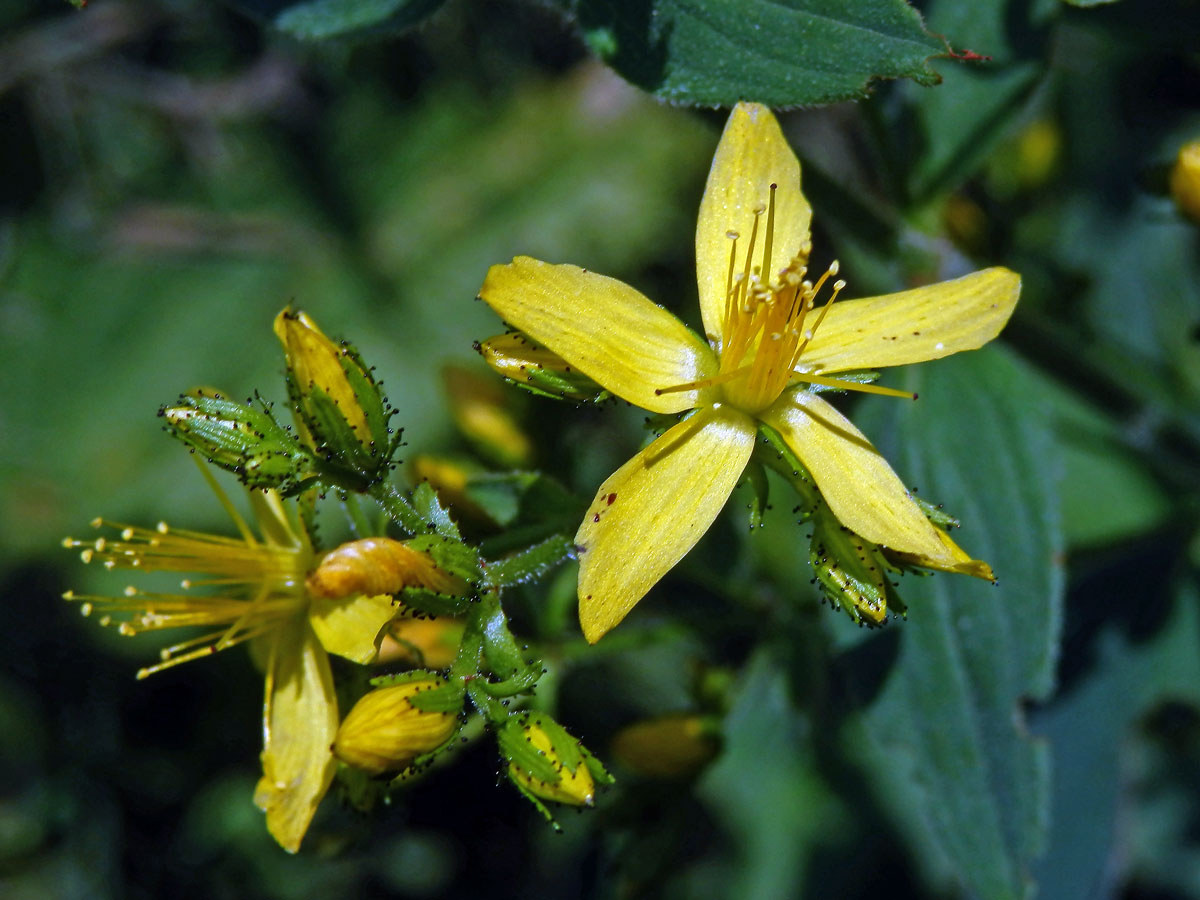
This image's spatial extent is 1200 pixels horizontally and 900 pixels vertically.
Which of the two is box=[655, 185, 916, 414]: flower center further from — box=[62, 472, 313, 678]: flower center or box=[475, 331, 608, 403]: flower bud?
box=[62, 472, 313, 678]: flower center

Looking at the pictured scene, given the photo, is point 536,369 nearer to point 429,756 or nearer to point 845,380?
point 845,380

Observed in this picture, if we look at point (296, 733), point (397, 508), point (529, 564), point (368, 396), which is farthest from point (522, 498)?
point (296, 733)

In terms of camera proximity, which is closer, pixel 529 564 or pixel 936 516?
pixel 936 516

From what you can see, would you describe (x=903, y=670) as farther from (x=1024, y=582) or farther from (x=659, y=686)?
(x=659, y=686)

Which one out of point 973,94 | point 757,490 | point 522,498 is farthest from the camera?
point 973,94

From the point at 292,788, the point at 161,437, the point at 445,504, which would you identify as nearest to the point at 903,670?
the point at 445,504

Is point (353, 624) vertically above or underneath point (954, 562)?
underneath

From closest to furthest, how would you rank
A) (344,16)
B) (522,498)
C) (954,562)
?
(954,562) < (522,498) < (344,16)
